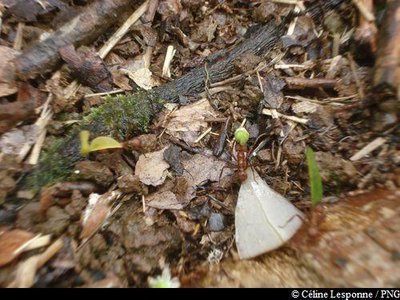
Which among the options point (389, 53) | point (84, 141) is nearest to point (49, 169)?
point (84, 141)

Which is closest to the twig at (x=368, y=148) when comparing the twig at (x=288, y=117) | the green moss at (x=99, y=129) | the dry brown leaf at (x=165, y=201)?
the twig at (x=288, y=117)

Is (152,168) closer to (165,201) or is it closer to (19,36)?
(165,201)

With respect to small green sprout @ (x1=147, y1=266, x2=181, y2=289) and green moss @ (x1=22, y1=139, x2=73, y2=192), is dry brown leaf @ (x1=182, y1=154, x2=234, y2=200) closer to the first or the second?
small green sprout @ (x1=147, y1=266, x2=181, y2=289)

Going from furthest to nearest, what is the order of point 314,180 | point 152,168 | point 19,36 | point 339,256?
point 19,36
point 152,168
point 314,180
point 339,256

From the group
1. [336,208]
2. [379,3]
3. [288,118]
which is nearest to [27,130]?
[288,118]

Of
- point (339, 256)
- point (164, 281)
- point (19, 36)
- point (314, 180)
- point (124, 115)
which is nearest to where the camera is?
point (339, 256)

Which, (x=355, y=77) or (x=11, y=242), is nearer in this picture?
(x=11, y=242)

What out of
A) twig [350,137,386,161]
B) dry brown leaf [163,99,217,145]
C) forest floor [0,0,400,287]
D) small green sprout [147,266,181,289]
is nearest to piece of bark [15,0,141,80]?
forest floor [0,0,400,287]
